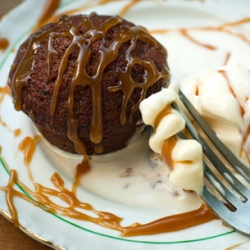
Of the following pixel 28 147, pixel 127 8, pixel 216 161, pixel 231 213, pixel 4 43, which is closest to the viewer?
pixel 231 213

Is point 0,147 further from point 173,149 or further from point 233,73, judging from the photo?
point 233,73

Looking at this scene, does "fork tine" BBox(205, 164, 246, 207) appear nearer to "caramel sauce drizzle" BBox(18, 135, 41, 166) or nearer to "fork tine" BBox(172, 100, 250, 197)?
"fork tine" BBox(172, 100, 250, 197)

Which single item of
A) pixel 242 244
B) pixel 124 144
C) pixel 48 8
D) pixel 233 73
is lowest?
pixel 242 244

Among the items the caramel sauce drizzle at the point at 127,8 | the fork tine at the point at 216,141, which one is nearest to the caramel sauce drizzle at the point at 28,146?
the fork tine at the point at 216,141

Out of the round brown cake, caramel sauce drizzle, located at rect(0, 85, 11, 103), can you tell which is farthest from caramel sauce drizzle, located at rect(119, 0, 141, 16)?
caramel sauce drizzle, located at rect(0, 85, 11, 103)

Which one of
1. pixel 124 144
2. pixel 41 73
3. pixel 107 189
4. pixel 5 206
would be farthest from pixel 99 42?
pixel 5 206

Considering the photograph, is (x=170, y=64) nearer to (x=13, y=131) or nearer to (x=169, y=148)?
(x=169, y=148)

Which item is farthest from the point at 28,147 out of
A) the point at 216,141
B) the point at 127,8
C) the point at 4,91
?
the point at 127,8
